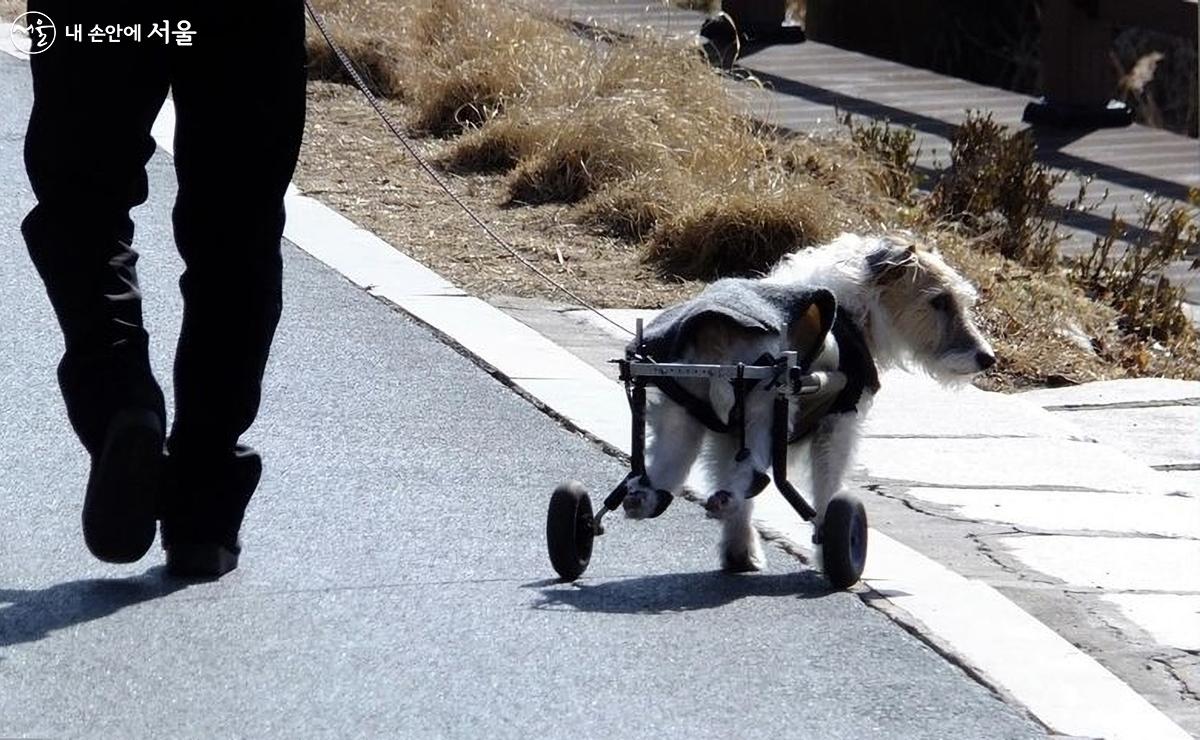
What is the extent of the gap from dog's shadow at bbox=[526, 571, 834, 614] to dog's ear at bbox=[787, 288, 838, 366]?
54cm

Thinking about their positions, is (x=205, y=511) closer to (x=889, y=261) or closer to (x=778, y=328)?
(x=778, y=328)

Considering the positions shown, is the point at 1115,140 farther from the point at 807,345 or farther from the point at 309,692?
the point at 309,692

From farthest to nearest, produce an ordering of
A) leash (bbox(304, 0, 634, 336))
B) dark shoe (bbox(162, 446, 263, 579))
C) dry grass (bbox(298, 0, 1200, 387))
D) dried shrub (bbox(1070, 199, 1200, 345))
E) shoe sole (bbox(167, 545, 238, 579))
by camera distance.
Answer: dried shrub (bbox(1070, 199, 1200, 345)), dry grass (bbox(298, 0, 1200, 387)), leash (bbox(304, 0, 634, 336)), shoe sole (bbox(167, 545, 238, 579)), dark shoe (bbox(162, 446, 263, 579))

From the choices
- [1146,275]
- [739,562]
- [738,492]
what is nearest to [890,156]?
[1146,275]

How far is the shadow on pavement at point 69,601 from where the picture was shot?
4078 millimetres

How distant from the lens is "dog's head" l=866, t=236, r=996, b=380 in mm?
4938

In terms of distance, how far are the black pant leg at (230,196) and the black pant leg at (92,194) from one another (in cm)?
9

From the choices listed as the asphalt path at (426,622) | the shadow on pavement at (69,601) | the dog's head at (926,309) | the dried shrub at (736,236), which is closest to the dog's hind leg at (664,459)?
the asphalt path at (426,622)

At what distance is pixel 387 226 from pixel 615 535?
402 cm

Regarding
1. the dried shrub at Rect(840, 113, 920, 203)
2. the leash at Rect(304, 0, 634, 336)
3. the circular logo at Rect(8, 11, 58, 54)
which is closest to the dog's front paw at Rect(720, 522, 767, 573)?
the leash at Rect(304, 0, 634, 336)

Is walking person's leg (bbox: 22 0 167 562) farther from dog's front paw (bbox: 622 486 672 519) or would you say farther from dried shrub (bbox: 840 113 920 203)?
dried shrub (bbox: 840 113 920 203)

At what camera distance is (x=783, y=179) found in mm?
9219

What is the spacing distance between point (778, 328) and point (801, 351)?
145 millimetres

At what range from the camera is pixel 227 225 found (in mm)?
4074
